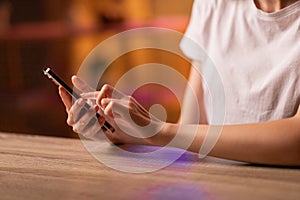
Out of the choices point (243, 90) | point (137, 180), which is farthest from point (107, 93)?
point (243, 90)

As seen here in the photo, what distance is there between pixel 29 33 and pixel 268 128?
2.50 meters

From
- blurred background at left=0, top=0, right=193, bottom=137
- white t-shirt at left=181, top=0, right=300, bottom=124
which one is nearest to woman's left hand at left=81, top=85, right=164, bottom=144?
white t-shirt at left=181, top=0, right=300, bottom=124

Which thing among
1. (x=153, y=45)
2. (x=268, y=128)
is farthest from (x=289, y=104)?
(x=153, y=45)

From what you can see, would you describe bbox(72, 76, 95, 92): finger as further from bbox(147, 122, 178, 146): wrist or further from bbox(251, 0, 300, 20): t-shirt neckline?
bbox(251, 0, 300, 20): t-shirt neckline

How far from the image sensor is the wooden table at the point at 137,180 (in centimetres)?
63

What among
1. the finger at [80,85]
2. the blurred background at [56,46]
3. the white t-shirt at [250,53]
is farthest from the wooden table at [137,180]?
the blurred background at [56,46]

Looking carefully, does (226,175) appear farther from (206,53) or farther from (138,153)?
(206,53)

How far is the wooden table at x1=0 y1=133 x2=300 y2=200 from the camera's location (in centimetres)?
63

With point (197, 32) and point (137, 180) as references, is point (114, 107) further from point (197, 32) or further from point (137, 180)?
point (197, 32)

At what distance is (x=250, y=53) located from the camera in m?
1.02

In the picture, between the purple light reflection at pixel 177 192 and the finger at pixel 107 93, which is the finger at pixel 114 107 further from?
the purple light reflection at pixel 177 192

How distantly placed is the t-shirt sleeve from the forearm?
1.28ft

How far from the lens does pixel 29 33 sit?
10.1 ft

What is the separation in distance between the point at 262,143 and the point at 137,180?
0.61 ft
